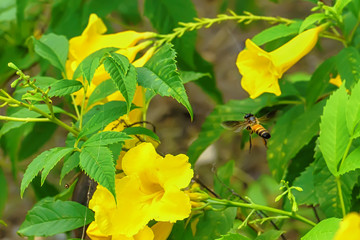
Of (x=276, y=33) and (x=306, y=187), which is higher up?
(x=276, y=33)

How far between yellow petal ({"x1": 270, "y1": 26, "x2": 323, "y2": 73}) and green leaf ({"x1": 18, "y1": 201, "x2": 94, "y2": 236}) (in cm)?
66

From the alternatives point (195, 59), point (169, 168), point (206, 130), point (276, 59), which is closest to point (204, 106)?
point (195, 59)

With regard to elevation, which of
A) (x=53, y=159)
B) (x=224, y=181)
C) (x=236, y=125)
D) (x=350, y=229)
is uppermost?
(x=350, y=229)

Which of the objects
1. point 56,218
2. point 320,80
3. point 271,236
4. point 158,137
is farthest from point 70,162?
point 320,80

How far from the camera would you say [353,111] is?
1.26 meters

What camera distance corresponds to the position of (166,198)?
123 cm

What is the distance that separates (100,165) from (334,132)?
548 millimetres

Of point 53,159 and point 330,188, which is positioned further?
point 330,188

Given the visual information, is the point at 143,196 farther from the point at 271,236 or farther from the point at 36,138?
the point at 36,138

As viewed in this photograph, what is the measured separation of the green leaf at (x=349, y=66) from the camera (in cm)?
158

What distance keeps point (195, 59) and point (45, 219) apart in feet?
3.97

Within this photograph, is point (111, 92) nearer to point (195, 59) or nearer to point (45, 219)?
point (45, 219)

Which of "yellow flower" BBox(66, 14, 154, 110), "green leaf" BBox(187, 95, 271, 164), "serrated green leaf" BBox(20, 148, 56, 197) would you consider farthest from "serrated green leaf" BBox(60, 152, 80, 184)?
"green leaf" BBox(187, 95, 271, 164)

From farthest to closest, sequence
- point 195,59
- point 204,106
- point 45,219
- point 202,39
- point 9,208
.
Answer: point 202,39 → point 204,106 → point 9,208 → point 195,59 → point 45,219
